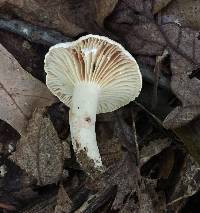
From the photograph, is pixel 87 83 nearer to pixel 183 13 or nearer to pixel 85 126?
pixel 85 126

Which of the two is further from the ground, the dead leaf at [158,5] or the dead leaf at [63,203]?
the dead leaf at [158,5]

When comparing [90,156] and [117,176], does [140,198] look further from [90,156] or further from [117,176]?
[90,156]

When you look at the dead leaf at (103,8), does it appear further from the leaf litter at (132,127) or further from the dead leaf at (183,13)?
the dead leaf at (183,13)

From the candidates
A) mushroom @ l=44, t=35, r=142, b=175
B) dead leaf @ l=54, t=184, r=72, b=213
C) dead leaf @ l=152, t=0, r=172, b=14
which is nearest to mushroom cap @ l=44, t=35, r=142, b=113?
mushroom @ l=44, t=35, r=142, b=175

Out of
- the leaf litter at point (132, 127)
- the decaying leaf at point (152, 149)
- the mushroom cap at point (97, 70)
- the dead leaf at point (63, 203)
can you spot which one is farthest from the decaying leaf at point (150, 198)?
the mushroom cap at point (97, 70)

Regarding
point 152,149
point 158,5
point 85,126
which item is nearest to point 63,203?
point 85,126

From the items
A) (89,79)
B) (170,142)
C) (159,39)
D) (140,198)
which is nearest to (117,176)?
(140,198)
